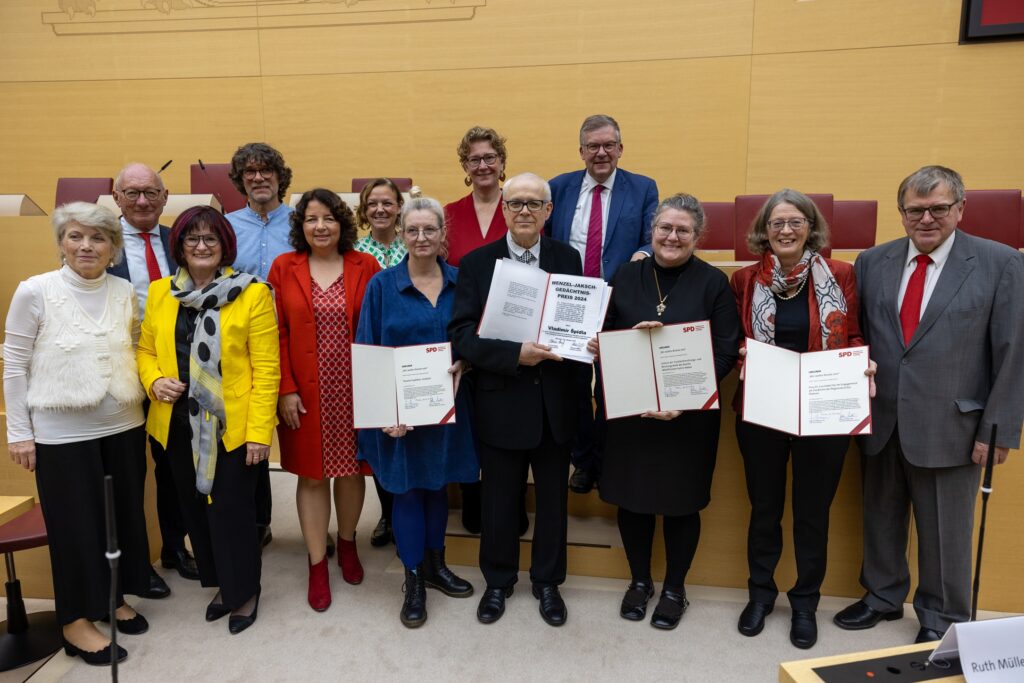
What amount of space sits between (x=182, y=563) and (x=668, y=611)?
2097 mm

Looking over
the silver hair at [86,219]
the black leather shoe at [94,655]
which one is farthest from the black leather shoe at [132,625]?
the silver hair at [86,219]

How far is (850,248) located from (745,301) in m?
2.33

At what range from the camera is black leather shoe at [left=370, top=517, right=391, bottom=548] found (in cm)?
305

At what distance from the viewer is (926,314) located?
2.09m

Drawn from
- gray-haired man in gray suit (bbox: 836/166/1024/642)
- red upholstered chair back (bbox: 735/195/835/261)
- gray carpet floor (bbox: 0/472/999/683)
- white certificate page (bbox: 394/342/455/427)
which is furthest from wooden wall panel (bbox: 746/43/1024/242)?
white certificate page (bbox: 394/342/455/427)

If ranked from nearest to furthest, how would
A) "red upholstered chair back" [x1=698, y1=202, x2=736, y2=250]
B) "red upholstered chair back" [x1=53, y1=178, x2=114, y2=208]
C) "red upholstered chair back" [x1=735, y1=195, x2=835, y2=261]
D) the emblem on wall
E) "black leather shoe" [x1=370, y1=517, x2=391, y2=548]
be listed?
"black leather shoe" [x1=370, y1=517, x2=391, y2=548]
"red upholstered chair back" [x1=735, y1=195, x2=835, y2=261]
"red upholstered chair back" [x1=698, y1=202, x2=736, y2=250]
"red upholstered chair back" [x1=53, y1=178, x2=114, y2=208]
the emblem on wall

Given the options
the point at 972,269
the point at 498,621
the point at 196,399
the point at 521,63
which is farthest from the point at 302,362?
the point at 521,63

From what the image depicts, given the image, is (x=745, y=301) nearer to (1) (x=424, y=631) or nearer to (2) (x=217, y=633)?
(1) (x=424, y=631)

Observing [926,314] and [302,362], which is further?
[302,362]

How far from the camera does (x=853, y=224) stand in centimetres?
407

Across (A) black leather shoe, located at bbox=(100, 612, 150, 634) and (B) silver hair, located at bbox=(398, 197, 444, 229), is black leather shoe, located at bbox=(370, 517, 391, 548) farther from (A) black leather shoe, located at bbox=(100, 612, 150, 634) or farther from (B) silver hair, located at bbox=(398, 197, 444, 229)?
(B) silver hair, located at bbox=(398, 197, 444, 229)

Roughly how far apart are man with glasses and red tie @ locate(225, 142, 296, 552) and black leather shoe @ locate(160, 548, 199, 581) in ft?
1.05

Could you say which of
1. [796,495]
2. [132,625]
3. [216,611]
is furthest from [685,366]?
[132,625]

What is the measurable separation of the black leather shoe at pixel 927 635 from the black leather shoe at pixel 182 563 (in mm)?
2889
